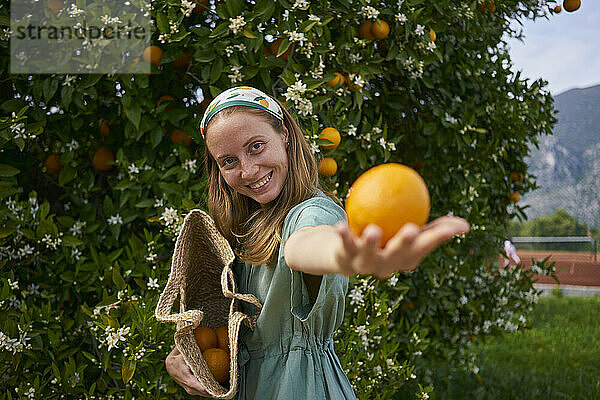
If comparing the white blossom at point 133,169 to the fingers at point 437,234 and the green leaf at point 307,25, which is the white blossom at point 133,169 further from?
the fingers at point 437,234

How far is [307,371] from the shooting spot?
1.16 m

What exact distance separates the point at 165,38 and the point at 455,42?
61.2 inches

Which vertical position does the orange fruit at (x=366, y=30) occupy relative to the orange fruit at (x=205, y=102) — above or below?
above

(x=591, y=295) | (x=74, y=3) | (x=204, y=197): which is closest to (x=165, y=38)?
(x=74, y=3)

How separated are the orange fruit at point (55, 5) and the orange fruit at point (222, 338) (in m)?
1.28

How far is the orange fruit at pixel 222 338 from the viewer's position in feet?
4.24

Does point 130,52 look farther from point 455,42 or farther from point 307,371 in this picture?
point 455,42

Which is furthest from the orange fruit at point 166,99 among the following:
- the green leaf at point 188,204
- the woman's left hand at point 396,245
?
the woman's left hand at point 396,245

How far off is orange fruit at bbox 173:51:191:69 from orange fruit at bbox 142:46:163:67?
9 cm

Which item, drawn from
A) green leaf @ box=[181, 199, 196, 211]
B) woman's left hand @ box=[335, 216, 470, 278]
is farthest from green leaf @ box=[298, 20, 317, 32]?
woman's left hand @ box=[335, 216, 470, 278]

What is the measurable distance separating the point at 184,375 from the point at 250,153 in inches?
20.9

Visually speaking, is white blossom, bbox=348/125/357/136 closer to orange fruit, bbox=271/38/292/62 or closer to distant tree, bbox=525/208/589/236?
orange fruit, bbox=271/38/292/62

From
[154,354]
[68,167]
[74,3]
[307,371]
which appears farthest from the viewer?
[68,167]

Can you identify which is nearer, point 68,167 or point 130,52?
point 130,52
